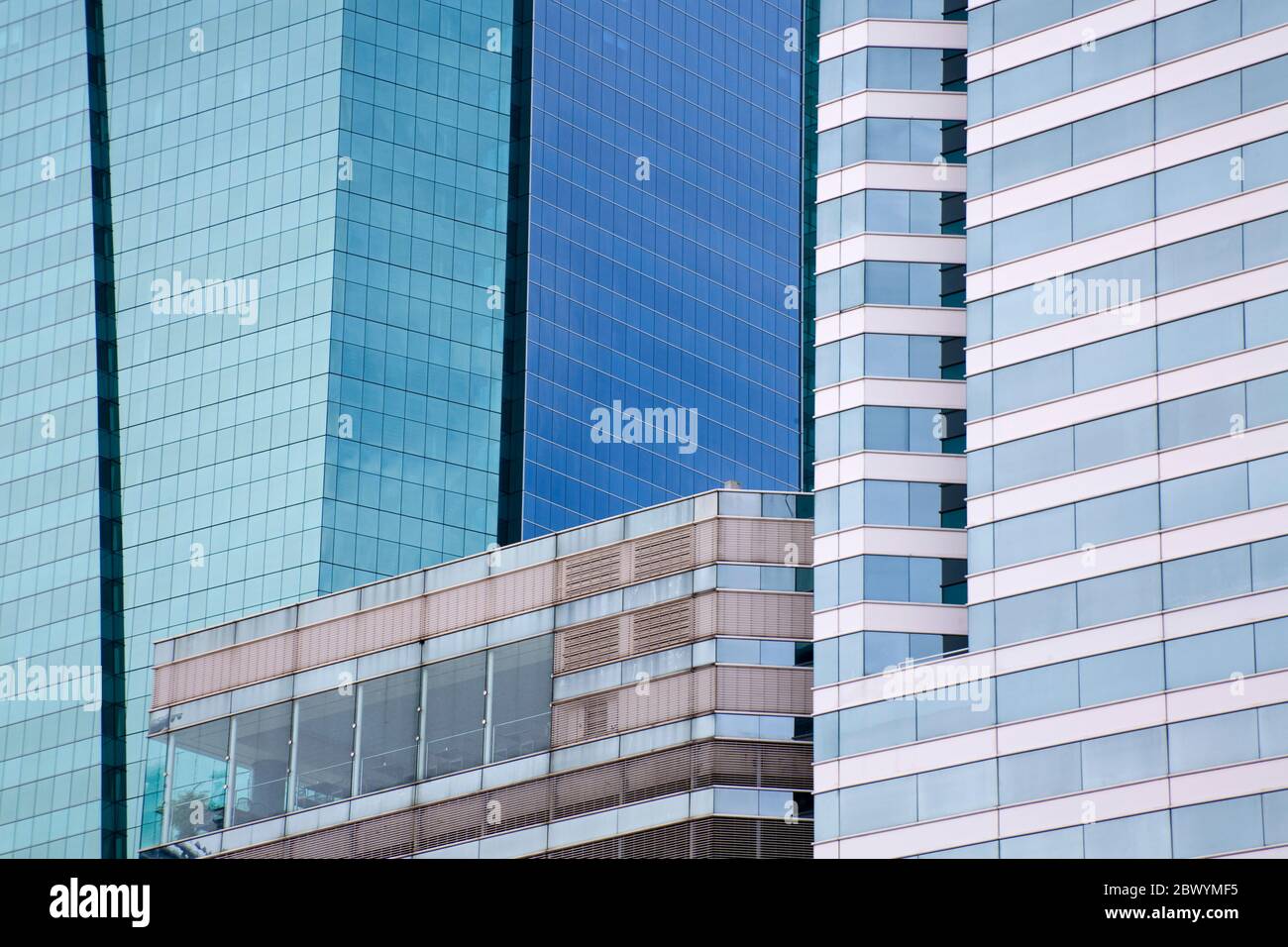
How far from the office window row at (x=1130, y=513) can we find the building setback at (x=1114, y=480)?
0.09m

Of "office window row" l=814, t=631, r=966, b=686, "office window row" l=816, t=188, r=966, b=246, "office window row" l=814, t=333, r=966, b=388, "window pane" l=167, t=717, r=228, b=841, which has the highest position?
"office window row" l=816, t=188, r=966, b=246

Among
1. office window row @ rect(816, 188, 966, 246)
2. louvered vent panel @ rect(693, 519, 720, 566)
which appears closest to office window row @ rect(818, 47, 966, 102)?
office window row @ rect(816, 188, 966, 246)

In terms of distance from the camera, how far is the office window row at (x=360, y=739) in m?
100

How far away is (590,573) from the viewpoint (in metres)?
99.5

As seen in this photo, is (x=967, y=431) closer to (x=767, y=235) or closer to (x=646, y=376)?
(x=646, y=376)

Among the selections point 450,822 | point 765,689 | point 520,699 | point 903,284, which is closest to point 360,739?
point 450,822

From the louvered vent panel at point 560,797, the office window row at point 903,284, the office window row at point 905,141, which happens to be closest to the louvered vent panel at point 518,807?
the louvered vent panel at point 560,797

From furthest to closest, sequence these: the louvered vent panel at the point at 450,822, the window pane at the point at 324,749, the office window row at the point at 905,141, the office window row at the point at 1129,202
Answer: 1. the window pane at the point at 324,749
2. the office window row at the point at 905,141
3. the louvered vent panel at the point at 450,822
4. the office window row at the point at 1129,202

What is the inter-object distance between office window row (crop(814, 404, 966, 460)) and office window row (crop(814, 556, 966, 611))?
461cm

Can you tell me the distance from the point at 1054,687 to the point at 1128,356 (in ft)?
40.5

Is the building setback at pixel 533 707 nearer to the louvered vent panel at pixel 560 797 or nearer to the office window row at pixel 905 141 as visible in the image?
the louvered vent panel at pixel 560 797

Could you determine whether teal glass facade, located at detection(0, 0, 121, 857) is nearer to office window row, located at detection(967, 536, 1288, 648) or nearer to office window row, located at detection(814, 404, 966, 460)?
office window row, located at detection(814, 404, 966, 460)

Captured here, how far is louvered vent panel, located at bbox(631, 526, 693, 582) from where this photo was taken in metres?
97.0
